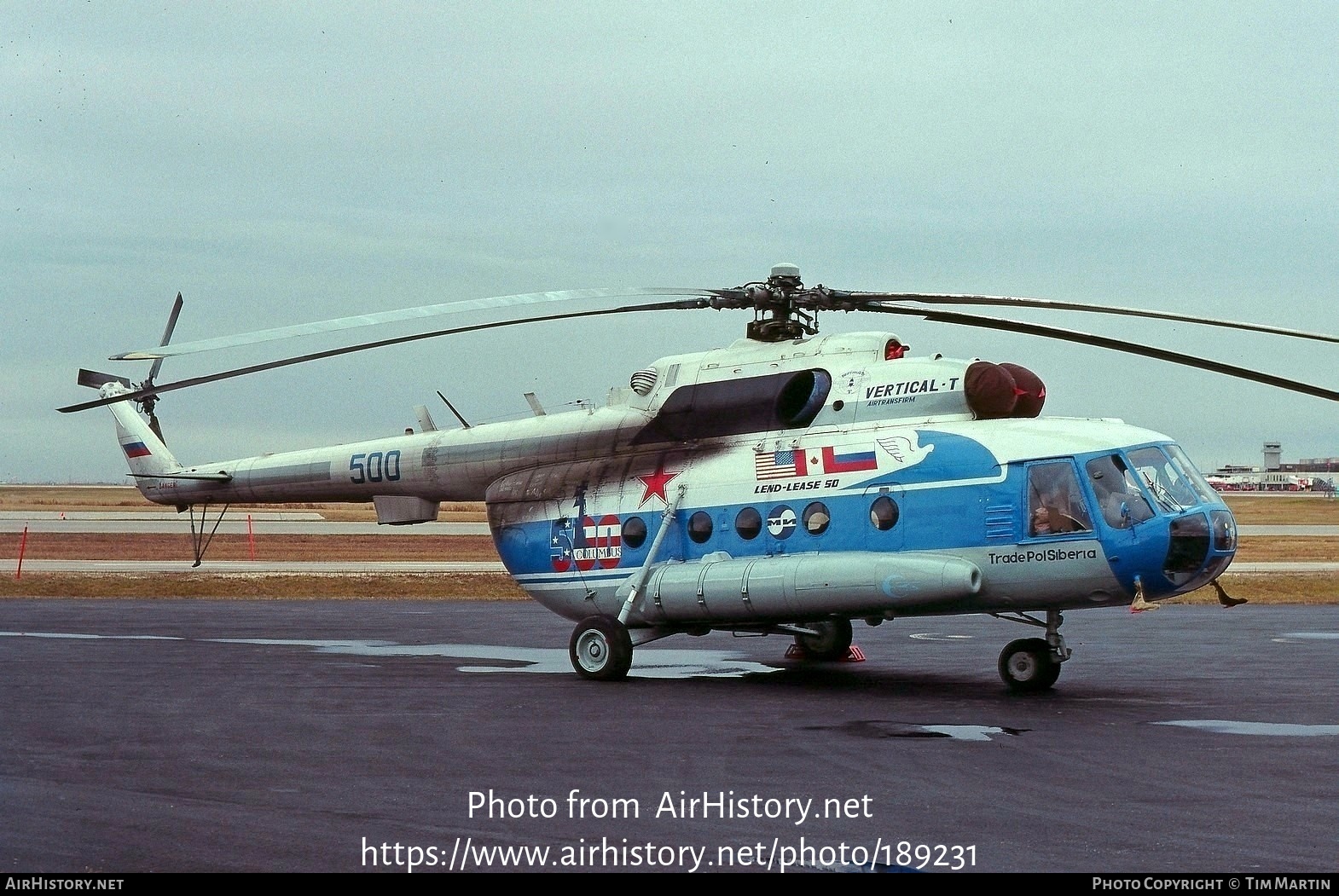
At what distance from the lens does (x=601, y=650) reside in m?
17.9

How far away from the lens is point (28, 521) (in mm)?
74188

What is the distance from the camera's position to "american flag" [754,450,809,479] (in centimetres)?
1727

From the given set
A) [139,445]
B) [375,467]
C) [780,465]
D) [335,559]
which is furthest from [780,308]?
[335,559]

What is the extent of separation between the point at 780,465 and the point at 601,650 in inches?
130

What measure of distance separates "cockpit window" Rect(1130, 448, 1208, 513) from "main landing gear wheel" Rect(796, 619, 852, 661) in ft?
19.0

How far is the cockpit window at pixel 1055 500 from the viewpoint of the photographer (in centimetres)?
1527

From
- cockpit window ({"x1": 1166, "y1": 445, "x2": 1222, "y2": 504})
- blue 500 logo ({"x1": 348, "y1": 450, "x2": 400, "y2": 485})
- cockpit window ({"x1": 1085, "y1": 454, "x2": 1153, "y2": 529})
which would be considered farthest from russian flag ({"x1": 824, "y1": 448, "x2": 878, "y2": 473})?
blue 500 logo ({"x1": 348, "y1": 450, "x2": 400, "y2": 485})

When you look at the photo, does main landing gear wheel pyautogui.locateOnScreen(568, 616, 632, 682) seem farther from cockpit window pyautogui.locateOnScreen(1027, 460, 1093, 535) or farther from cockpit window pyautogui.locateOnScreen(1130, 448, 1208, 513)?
cockpit window pyautogui.locateOnScreen(1130, 448, 1208, 513)

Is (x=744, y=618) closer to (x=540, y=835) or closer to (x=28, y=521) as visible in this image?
(x=540, y=835)

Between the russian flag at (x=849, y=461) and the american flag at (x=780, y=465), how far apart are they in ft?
1.05

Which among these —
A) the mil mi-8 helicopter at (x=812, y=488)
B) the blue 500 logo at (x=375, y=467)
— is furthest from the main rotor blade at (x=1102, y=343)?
the blue 500 logo at (x=375, y=467)

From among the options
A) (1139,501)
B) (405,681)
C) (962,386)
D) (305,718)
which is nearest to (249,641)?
(405,681)

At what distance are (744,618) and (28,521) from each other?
6692 centimetres

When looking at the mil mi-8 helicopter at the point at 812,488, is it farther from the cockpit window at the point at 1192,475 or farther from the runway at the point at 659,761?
the runway at the point at 659,761
